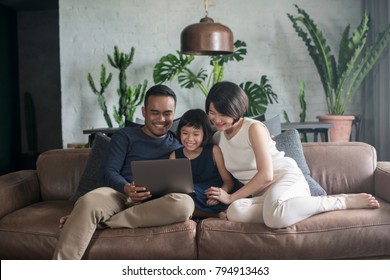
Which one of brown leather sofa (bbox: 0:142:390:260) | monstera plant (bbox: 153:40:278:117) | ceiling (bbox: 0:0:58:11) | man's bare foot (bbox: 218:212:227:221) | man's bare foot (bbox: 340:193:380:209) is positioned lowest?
brown leather sofa (bbox: 0:142:390:260)

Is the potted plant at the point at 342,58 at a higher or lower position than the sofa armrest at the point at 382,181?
higher

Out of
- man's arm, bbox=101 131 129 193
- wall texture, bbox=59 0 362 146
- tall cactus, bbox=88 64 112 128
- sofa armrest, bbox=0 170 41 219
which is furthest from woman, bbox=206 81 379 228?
wall texture, bbox=59 0 362 146

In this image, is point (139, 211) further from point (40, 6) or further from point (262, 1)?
point (40, 6)

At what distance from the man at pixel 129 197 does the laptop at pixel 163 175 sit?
0.04m

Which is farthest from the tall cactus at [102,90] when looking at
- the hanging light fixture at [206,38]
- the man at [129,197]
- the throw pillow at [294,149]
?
the throw pillow at [294,149]

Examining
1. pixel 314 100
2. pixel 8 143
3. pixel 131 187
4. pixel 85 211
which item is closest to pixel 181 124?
pixel 131 187

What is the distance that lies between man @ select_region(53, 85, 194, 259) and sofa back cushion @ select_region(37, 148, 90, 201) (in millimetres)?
372

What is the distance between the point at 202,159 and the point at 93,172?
1.92 feet

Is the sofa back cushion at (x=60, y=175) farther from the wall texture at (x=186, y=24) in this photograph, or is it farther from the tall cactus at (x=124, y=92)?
the wall texture at (x=186, y=24)

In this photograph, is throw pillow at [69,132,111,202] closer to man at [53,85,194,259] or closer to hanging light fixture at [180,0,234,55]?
man at [53,85,194,259]

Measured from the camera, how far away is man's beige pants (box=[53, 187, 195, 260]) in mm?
2033

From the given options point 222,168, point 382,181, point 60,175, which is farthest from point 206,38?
point 382,181

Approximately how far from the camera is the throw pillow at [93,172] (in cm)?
260
